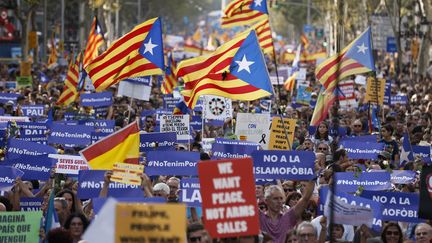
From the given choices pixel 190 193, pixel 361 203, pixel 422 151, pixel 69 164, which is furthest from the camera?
pixel 422 151

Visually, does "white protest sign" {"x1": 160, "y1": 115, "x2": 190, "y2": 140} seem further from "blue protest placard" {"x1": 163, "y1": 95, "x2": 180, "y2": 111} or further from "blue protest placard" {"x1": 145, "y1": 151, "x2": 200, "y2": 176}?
"blue protest placard" {"x1": 163, "y1": 95, "x2": 180, "y2": 111}

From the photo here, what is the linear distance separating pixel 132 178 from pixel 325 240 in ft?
5.46

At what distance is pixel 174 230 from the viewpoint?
831 cm

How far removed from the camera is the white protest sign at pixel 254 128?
19.7 m

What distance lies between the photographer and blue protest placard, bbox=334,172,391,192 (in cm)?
1496

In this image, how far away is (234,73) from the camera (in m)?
18.0

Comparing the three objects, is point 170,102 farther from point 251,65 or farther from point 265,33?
point 251,65

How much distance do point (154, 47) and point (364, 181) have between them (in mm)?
5242

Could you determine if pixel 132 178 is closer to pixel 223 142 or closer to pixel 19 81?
pixel 223 142

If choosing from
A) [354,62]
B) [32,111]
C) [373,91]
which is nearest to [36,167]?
[354,62]

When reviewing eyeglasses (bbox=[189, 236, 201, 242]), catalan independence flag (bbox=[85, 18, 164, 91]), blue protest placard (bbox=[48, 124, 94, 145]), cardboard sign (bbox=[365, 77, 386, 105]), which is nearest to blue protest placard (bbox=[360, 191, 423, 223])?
eyeglasses (bbox=[189, 236, 201, 242])

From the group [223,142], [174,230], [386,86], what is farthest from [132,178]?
[386,86]

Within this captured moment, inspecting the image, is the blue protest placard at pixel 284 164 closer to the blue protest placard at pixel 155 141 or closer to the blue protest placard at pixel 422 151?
the blue protest placard at pixel 155 141

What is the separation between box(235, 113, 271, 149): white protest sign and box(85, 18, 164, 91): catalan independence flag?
1400 millimetres
